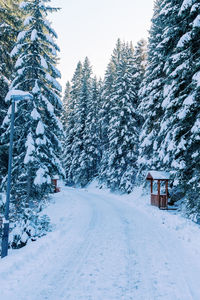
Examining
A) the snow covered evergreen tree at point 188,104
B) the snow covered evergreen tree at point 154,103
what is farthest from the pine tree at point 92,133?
the snow covered evergreen tree at point 188,104

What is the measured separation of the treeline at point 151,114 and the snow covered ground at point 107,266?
142 inches

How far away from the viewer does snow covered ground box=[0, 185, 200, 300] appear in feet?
14.9

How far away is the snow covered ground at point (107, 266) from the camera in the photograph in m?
4.53

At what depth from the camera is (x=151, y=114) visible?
61.3 feet

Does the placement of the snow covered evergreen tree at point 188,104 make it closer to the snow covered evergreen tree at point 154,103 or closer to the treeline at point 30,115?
the snow covered evergreen tree at point 154,103

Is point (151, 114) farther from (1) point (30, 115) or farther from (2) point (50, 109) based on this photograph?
(1) point (30, 115)

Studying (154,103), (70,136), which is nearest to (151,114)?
(154,103)

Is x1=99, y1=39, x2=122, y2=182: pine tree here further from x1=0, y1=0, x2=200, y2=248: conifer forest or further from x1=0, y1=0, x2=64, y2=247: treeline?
x1=0, y1=0, x2=64, y2=247: treeline

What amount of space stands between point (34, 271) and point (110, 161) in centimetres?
2133

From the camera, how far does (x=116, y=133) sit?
26.3 meters

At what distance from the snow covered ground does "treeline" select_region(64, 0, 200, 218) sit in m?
3.62

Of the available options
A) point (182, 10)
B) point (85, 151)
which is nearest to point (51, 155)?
point (182, 10)

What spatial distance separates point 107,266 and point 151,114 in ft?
49.4

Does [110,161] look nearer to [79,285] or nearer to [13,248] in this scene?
[13,248]
